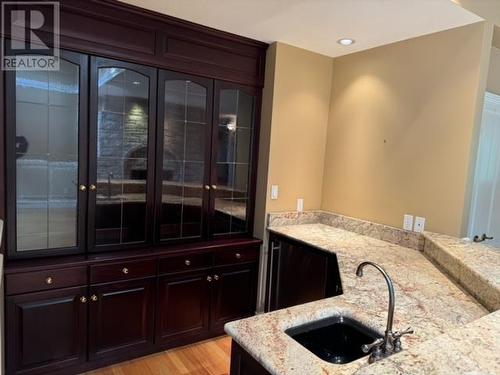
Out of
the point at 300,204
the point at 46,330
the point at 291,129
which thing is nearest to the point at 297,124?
the point at 291,129

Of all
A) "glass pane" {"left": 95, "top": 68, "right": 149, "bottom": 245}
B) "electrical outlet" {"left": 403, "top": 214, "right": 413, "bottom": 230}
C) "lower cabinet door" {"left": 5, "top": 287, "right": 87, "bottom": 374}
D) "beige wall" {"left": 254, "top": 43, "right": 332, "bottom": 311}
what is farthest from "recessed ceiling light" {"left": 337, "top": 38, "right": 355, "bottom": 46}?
"lower cabinet door" {"left": 5, "top": 287, "right": 87, "bottom": 374}

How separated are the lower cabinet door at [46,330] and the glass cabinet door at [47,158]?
321mm

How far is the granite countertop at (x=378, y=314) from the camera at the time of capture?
1.12m

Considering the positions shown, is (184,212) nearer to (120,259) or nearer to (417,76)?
(120,259)

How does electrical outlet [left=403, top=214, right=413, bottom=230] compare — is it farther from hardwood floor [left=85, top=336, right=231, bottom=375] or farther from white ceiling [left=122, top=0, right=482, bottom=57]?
hardwood floor [left=85, top=336, right=231, bottom=375]

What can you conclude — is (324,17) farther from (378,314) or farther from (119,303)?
(119,303)

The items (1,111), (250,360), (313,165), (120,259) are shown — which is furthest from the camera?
(313,165)

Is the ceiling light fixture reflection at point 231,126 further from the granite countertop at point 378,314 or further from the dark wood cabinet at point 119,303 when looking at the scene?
the granite countertop at point 378,314

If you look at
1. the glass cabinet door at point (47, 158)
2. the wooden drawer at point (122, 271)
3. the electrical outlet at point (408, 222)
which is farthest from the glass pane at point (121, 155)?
the electrical outlet at point (408, 222)

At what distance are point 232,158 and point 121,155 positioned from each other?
0.99 meters

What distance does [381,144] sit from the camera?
3006 mm

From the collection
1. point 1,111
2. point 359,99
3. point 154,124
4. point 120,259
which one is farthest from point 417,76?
point 1,111

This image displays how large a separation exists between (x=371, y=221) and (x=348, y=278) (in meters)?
1.21

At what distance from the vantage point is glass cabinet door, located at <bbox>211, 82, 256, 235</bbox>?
10.0ft
